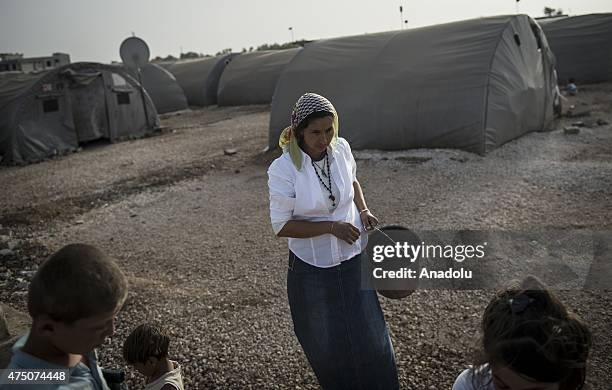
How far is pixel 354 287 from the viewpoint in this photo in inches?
98.6

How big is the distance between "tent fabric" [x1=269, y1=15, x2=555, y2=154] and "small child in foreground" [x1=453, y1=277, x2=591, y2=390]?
7.68 metres

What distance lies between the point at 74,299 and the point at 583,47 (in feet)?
63.6

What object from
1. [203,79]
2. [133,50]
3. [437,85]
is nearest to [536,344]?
[437,85]

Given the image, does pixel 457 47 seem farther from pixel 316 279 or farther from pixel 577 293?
pixel 316 279

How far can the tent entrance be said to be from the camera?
14.3m

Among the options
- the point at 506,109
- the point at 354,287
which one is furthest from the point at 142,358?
the point at 506,109

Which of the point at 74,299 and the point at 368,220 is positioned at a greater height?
the point at 74,299

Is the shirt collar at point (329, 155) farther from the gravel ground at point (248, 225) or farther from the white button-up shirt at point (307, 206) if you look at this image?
the gravel ground at point (248, 225)

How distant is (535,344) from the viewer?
1522mm

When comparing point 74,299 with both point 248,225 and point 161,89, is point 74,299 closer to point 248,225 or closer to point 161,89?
point 248,225

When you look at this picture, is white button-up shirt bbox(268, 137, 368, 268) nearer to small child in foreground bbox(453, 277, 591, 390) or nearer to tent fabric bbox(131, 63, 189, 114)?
small child in foreground bbox(453, 277, 591, 390)

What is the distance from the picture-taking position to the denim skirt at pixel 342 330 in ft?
7.91

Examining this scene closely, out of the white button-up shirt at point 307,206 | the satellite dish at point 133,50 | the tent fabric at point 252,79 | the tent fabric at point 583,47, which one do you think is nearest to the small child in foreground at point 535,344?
the white button-up shirt at point 307,206

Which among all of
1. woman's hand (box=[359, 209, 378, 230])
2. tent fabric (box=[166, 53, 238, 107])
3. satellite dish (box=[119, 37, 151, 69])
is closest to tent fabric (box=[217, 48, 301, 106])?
tent fabric (box=[166, 53, 238, 107])
